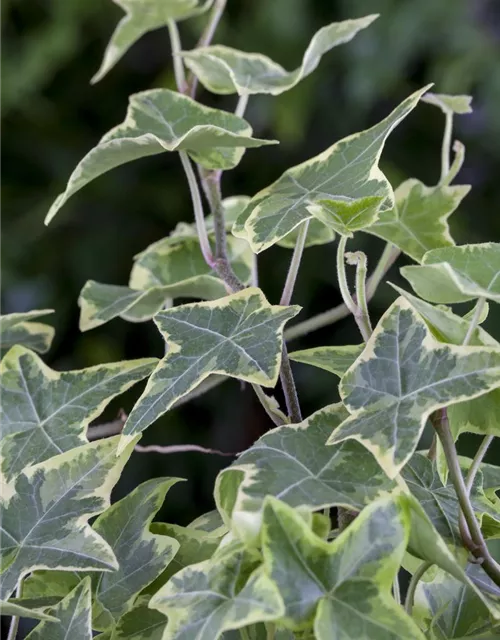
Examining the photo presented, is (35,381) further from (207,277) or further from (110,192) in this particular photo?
(110,192)

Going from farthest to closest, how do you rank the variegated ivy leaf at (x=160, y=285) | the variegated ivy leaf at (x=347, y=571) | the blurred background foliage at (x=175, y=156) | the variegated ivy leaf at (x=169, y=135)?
1. the blurred background foliage at (x=175, y=156)
2. the variegated ivy leaf at (x=160, y=285)
3. the variegated ivy leaf at (x=169, y=135)
4. the variegated ivy leaf at (x=347, y=571)

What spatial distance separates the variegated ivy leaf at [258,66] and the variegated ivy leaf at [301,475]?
209 millimetres

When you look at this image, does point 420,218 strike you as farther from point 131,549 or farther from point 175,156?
point 175,156

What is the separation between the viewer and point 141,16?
20.1 inches

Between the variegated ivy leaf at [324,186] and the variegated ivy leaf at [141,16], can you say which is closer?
the variegated ivy leaf at [324,186]

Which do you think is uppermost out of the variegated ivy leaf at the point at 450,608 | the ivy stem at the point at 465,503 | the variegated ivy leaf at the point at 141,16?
the variegated ivy leaf at the point at 141,16

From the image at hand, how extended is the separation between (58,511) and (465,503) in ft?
0.57

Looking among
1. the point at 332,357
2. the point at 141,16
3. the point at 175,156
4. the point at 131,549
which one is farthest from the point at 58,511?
the point at 175,156

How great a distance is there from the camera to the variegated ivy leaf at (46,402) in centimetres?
36

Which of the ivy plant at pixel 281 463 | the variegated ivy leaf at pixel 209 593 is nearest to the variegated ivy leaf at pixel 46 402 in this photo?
the ivy plant at pixel 281 463

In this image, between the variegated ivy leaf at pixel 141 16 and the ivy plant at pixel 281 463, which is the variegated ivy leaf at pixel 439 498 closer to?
the ivy plant at pixel 281 463

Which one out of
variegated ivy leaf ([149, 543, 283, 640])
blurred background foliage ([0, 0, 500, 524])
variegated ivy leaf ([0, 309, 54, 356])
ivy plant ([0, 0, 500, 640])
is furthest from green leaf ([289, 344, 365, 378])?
blurred background foliage ([0, 0, 500, 524])

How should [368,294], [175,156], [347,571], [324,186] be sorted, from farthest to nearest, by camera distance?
[175,156]
[368,294]
[324,186]
[347,571]

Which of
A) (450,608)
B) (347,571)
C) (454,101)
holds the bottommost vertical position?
(450,608)
